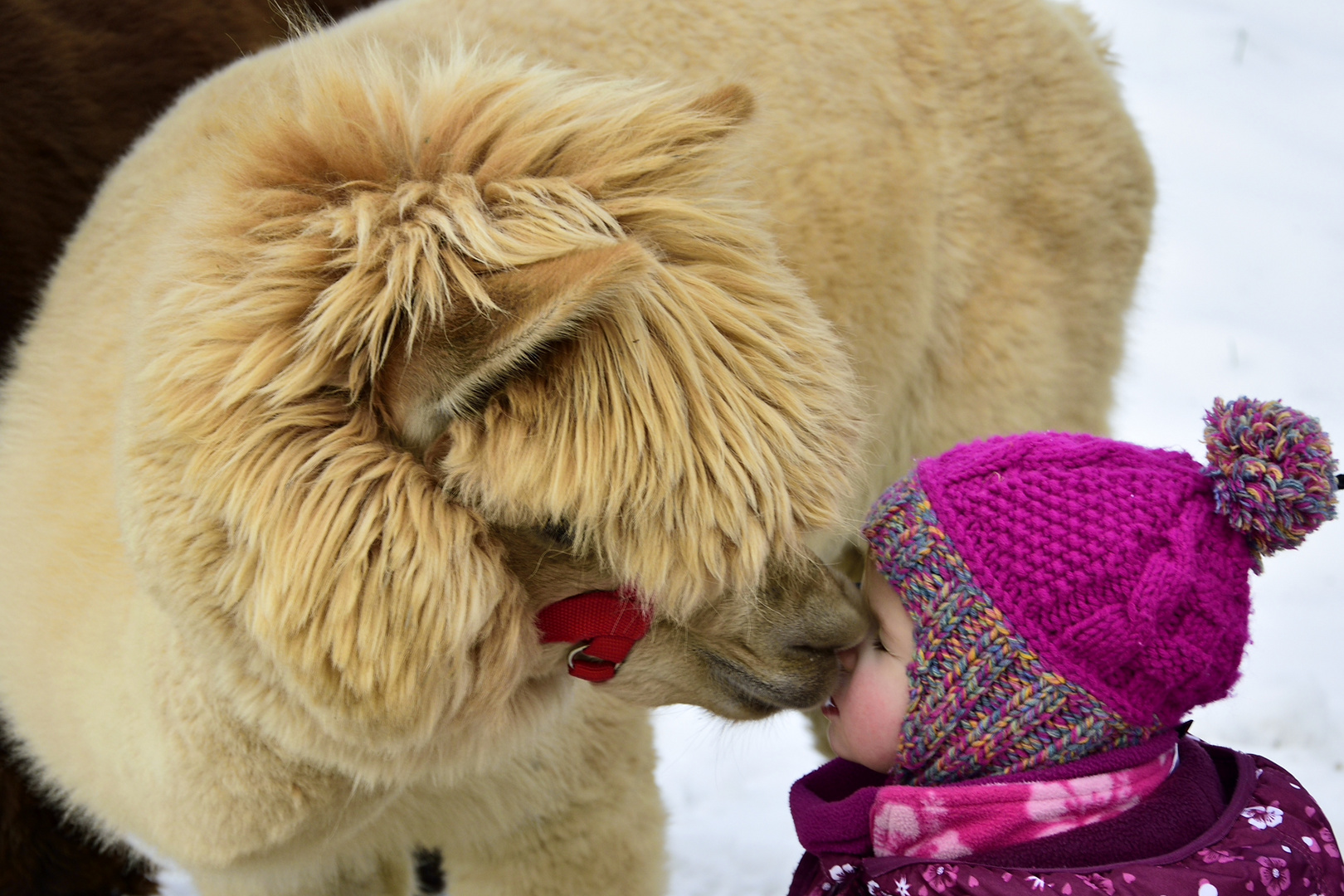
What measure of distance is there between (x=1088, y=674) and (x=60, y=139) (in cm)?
280

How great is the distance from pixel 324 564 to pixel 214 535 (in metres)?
0.18

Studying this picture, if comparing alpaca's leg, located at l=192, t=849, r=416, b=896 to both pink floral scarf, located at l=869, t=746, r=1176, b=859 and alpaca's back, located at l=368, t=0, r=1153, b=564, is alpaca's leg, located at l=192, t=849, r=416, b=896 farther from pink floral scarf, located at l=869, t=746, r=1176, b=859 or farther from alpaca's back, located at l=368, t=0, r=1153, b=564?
alpaca's back, located at l=368, t=0, r=1153, b=564

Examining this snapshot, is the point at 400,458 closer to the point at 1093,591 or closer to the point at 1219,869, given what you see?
the point at 1093,591

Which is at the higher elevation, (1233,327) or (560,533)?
(560,533)

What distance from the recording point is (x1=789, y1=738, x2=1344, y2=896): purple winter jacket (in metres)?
1.65

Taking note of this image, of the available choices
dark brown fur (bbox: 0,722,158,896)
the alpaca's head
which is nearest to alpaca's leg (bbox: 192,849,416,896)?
dark brown fur (bbox: 0,722,158,896)

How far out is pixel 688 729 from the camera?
13.7 ft

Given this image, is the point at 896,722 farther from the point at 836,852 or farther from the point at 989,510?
the point at 989,510

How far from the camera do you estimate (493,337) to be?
1.40 meters

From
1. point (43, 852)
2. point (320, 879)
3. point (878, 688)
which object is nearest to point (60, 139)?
point (43, 852)

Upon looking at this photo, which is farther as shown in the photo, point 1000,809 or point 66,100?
point 66,100

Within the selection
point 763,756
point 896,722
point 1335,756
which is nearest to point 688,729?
point 763,756

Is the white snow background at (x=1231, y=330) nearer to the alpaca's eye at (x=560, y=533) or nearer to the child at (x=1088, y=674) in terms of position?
the child at (x=1088, y=674)

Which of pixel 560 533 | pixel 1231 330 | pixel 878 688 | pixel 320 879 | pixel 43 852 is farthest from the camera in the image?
pixel 1231 330
